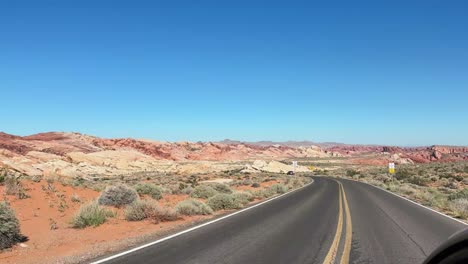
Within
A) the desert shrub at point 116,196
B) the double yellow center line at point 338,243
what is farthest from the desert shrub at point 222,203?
the double yellow center line at point 338,243

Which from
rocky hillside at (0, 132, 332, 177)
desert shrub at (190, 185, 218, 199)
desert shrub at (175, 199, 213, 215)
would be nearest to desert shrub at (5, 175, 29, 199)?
desert shrub at (175, 199, 213, 215)

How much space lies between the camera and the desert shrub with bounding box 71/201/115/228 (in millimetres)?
13859

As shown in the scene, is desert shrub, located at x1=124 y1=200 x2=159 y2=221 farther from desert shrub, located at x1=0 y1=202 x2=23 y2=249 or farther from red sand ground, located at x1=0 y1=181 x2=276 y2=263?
desert shrub, located at x1=0 y1=202 x2=23 y2=249

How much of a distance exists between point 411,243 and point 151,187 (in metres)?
18.5

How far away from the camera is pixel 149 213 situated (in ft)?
51.3

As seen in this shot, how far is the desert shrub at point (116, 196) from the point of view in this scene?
19.5 metres

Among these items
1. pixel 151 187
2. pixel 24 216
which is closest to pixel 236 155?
pixel 151 187

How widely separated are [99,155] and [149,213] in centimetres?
8119

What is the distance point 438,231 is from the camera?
1325 centimetres

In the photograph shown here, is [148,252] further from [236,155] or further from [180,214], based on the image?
[236,155]

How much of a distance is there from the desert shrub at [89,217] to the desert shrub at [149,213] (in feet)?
3.34

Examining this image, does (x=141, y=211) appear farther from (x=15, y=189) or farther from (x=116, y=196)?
(x=15, y=189)

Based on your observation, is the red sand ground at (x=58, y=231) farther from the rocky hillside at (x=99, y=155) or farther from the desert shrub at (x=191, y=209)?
the rocky hillside at (x=99, y=155)

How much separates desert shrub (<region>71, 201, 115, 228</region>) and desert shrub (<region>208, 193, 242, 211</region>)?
6.55 metres
